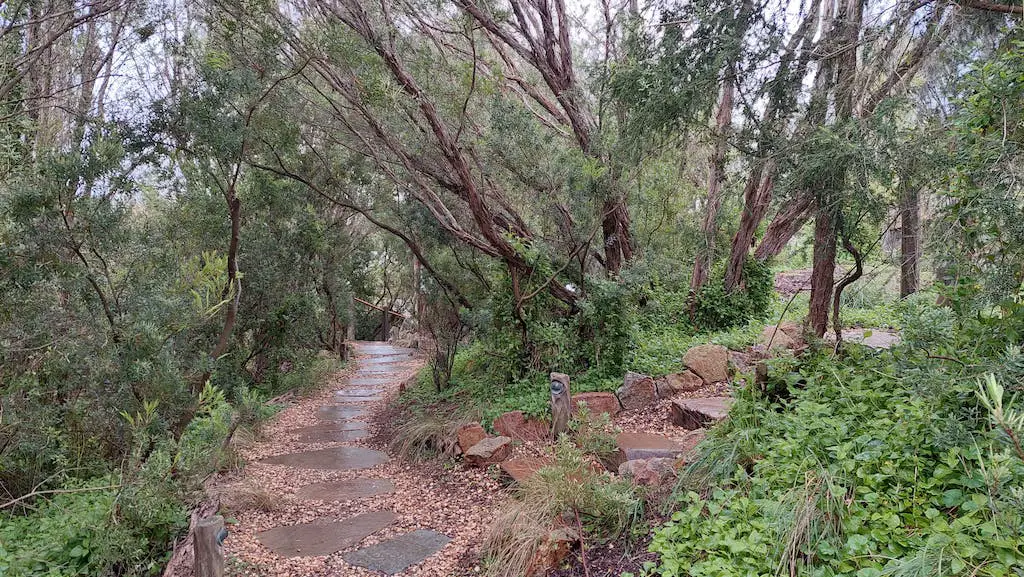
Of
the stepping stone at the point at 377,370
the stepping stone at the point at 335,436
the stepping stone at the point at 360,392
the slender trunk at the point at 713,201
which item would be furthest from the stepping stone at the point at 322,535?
the stepping stone at the point at 377,370

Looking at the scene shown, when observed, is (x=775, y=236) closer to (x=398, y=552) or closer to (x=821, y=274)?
(x=821, y=274)

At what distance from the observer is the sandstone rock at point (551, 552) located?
2.78 metres

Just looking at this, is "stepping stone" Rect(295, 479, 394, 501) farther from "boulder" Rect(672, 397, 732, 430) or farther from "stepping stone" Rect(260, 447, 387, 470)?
"boulder" Rect(672, 397, 732, 430)

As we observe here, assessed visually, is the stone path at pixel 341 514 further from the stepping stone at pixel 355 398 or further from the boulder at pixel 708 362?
the boulder at pixel 708 362

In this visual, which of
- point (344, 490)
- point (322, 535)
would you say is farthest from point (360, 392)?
point (322, 535)

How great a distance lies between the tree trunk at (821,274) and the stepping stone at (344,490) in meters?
→ 3.46

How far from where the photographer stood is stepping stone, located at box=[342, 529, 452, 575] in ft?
10.3

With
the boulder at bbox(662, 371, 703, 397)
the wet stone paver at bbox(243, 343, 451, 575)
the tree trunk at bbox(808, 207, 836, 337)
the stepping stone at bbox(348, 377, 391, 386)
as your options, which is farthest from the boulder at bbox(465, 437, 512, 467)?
the stepping stone at bbox(348, 377, 391, 386)

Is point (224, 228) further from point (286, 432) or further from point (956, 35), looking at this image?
point (956, 35)

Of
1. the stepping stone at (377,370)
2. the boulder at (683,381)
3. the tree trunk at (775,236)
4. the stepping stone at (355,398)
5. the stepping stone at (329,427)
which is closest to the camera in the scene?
the boulder at (683,381)

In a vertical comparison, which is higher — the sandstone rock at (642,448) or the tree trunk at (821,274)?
the tree trunk at (821,274)

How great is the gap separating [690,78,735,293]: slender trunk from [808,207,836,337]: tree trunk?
939mm

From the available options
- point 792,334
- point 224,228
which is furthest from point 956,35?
point 224,228

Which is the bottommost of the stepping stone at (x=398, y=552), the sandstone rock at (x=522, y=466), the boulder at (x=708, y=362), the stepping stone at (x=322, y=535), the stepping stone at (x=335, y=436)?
the stepping stone at (x=398, y=552)
